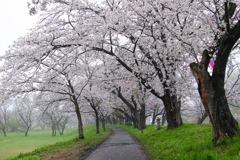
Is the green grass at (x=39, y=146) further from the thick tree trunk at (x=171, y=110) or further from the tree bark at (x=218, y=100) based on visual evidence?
the tree bark at (x=218, y=100)

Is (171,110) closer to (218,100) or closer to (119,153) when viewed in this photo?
(119,153)

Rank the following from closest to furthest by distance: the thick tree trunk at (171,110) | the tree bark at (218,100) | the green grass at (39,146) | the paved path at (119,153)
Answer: the tree bark at (218,100) → the paved path at (119,153) → the green grass at (39,146) → the thick tree trunk at (171,110)

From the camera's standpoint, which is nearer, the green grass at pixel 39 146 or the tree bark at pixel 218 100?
the tree bark at pixel 218 100

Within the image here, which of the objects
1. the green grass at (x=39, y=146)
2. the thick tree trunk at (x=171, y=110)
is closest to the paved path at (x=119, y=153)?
the green grass at (x=39, y=146)

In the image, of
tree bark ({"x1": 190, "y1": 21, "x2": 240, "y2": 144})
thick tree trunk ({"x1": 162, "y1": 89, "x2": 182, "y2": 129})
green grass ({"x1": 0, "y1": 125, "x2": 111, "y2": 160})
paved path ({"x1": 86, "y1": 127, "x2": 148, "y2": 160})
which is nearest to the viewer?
tree bark ({"x1": 190, "y1": 21, "x2": 240, "y2": 144})

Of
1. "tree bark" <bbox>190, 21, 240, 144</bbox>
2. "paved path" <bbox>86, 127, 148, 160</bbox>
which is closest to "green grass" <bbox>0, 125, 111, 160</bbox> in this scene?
"paved path" <bbox>86, 127, 148, 160</bbox>

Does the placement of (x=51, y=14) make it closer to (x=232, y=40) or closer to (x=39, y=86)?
(x=39, y=86)

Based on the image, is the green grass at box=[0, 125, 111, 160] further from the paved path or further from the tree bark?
the tree bark

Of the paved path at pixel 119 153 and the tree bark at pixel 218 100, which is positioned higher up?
the tree bark at pixel 218 100

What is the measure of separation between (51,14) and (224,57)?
10333 millimetres

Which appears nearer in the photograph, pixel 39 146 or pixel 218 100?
pixel 218 100

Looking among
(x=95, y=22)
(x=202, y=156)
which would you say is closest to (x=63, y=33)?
(x=95, y=22)

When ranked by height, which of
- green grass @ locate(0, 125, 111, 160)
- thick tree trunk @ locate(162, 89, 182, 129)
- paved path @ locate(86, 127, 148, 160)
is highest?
thick tree trunk @ locate(162, 89, 182, 129)

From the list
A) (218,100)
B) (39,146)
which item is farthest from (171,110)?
(39,146)
